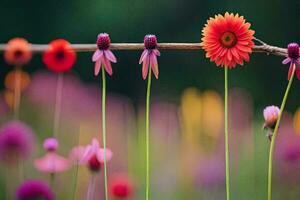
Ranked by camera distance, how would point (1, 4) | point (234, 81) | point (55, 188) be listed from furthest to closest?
point (234, 81) < point (1, 4) < point (55, 188)

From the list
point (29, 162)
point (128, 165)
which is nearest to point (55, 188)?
point (29, 162)

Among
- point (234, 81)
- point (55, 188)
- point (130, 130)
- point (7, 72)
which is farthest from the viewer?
point (234, 81)

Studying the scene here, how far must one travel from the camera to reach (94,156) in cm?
155

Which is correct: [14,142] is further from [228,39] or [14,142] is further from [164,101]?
[164,101]

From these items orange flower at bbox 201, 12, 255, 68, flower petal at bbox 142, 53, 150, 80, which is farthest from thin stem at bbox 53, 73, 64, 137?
orange flower at bbox 201, 12, 255, 68

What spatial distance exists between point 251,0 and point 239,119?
2.65 ft

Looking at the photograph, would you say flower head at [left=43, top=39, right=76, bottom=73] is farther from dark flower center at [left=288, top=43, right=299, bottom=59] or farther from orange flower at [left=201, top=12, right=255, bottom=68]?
dark flower center at [left=288, top=43, right=299, bottom=59]

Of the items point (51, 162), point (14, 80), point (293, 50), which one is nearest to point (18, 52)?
point (14, 80)

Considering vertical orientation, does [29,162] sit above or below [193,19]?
below

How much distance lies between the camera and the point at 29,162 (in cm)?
157

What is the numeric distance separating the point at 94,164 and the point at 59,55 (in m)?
0.22

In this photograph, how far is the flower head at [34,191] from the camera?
4.91 feet

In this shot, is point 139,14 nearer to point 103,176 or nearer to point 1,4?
point 1,4

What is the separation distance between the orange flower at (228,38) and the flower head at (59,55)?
257 mm
